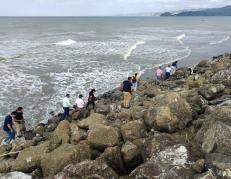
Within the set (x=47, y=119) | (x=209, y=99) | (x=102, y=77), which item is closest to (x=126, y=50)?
(x=102, y=77)

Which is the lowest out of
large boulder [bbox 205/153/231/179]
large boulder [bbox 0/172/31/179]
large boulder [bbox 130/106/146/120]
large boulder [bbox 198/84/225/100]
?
large boulder [bbox 0/172/31/179]

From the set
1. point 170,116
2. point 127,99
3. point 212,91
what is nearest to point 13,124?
point 127,99

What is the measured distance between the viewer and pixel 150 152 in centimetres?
998

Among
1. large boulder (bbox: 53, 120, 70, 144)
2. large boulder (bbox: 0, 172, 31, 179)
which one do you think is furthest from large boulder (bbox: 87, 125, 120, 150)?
large boulder (bbox: 0, 172, 31, 179)

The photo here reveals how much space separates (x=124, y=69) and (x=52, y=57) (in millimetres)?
11556

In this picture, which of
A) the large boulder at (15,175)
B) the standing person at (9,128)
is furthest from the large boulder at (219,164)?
the standing person at (9,128)

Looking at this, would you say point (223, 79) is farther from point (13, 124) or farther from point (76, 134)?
point (13, 124)

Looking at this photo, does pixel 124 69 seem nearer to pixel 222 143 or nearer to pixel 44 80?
pixel 44 80

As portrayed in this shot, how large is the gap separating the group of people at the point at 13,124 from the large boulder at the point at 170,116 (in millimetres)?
6406

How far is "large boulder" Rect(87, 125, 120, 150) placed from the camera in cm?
1186

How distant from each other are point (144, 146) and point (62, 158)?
249cm

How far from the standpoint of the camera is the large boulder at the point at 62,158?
1088cm

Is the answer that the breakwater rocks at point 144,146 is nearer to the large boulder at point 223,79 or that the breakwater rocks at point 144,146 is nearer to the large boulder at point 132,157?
the large boulder at point 132,157

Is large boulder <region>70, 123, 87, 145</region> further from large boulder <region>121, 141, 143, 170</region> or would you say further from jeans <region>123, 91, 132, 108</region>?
jeans <region>123, 91, 132, 108</region>
